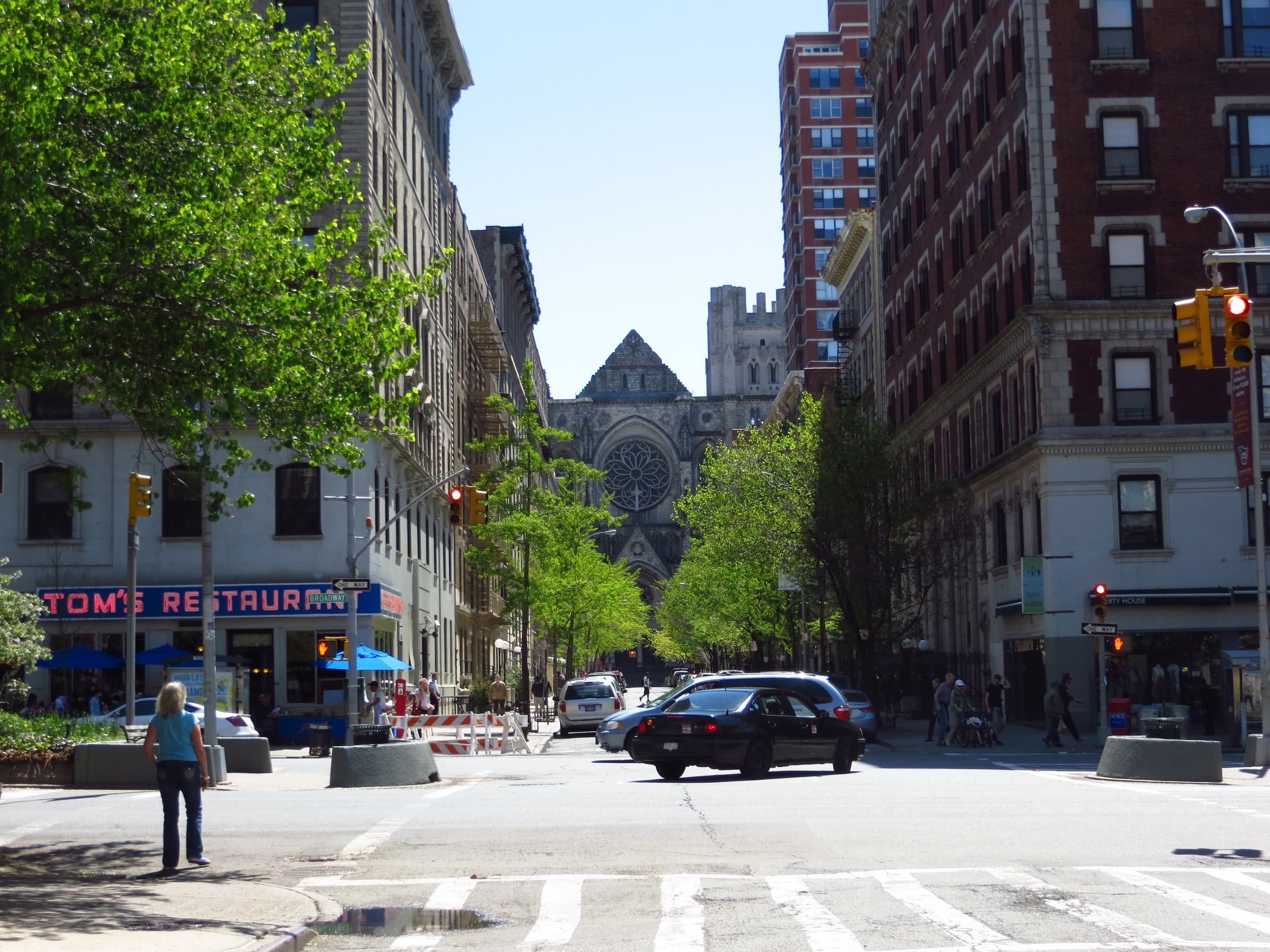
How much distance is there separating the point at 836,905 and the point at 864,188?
327 ft

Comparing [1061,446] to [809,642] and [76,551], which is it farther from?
[809,642]

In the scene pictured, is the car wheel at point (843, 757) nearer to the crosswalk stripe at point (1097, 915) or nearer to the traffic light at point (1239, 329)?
the traffic light at point (1239, 329)

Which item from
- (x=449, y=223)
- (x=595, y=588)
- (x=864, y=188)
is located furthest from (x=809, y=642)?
(x=864, y=188)

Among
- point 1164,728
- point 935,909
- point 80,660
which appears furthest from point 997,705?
point 935,909

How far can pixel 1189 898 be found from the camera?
11352 millimetres

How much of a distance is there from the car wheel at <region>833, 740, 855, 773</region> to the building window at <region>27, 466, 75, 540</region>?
25763 millimetres

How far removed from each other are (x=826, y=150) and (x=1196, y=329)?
300 ft

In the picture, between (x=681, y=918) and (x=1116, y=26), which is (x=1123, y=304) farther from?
(x=681, y=918)

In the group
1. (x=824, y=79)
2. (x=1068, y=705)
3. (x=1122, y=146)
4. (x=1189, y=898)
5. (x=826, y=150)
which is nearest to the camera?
(x=1189, y=898)

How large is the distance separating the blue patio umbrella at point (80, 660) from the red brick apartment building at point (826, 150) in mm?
70159

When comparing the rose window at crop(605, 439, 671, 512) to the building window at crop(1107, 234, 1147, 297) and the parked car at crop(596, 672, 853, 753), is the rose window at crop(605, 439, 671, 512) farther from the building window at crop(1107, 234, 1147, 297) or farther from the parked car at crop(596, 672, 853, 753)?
the parked car at crop(596, 672, 853, 753)

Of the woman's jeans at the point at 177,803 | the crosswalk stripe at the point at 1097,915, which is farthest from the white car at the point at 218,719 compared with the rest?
the crosswalk stripe at the point at 1097,915

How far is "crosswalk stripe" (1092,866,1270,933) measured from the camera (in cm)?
1032

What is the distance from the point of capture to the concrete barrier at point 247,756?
28141 mm
